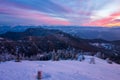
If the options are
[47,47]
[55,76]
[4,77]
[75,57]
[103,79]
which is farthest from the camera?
[47,47]

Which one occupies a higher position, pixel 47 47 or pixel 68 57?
pixel 68 57

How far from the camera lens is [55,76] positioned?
58.9ft

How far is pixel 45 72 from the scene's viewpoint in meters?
19.0

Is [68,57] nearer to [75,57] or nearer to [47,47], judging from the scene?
[75,57]

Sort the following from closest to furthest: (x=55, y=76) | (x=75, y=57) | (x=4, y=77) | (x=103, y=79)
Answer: (x=4, y=77), (x=55, y=76), (x=103, y=79), (x=75, y=57)

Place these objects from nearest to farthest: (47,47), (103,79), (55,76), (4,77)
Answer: (4,77) < (55,76) < (103,79) < (47,47)

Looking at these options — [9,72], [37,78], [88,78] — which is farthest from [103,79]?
[9,72]

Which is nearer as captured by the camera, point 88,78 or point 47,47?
point 88,78

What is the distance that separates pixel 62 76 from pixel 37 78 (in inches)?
88.9

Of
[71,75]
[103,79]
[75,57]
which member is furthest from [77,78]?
[75,57]

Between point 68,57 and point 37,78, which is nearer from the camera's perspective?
point 37,78

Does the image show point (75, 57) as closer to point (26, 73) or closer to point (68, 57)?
point (68, 57)

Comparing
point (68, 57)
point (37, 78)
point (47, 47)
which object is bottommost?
point (47, 47)

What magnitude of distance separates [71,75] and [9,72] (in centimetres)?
492
